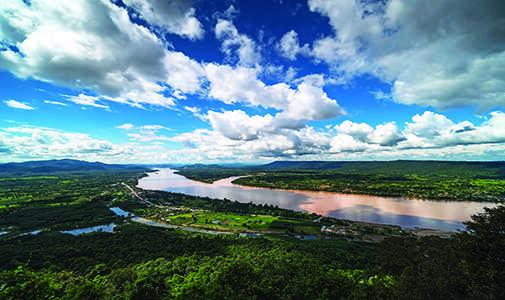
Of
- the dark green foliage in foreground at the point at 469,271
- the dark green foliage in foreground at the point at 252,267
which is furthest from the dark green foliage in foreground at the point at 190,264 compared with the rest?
the dark green foliage in foreground at the point at 469,271

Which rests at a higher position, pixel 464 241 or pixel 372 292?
pixel 464 241

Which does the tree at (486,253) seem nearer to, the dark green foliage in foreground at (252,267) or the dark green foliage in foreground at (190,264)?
the dark green foliage in foreground at (252,267)

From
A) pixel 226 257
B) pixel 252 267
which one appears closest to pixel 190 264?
pixel 226 257

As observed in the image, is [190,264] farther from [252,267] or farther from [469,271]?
[469,271]

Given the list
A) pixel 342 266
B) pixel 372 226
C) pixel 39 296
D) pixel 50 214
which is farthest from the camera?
pixel 50 214

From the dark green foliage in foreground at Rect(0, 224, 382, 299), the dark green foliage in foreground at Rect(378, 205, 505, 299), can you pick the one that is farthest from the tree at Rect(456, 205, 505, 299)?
the dark green foliage in foreground at Rect(0, 224, 382, 299)

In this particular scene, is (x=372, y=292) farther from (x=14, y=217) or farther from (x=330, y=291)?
(x=14, y=217)

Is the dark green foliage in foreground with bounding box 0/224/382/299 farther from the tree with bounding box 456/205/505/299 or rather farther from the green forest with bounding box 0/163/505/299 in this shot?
the tree with bounding box 456/205/505/299

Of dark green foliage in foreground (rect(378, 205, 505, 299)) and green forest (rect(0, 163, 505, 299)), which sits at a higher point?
dark green foliage in foreground (rect(378, 205, 505, 299))

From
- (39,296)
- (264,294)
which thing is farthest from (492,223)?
(39,296)
